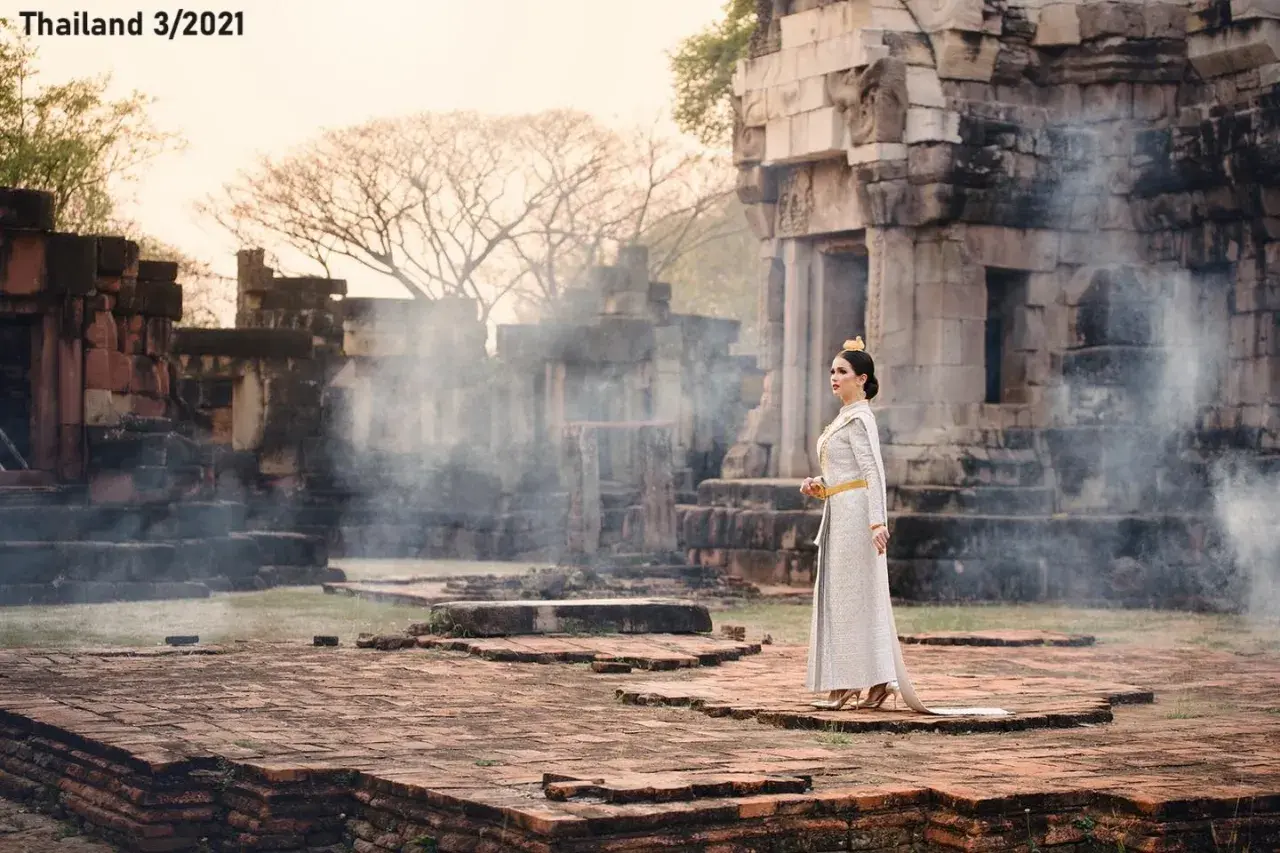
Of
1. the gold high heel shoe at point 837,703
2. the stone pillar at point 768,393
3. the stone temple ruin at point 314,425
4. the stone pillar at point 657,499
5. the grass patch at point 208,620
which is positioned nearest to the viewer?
the gold high heel shoe at point 837,703

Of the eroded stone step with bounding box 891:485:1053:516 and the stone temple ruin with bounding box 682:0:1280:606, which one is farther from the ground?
the stone temple ruin with bounding box 682:0:1280:606

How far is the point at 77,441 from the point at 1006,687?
469 inches

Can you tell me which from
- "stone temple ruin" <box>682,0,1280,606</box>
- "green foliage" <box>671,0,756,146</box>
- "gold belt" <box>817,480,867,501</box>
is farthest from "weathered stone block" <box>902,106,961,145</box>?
"green foliage" <box>671,0,756,146</box>

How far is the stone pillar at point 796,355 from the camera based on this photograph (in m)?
21.4

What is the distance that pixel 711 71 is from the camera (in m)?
41.6

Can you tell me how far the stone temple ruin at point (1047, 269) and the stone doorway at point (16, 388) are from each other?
7.60 m

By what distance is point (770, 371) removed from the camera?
2205 cm

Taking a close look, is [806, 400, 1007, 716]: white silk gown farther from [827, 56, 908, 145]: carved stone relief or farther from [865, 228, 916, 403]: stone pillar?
[827, 56, 908, 145]: carved stone relief

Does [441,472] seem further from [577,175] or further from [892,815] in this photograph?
[892,815]

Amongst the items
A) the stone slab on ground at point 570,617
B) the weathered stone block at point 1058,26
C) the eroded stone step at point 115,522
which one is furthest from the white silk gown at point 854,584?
the eroded stone step at point 115,522

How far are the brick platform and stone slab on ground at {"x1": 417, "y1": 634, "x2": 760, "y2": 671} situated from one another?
786 mm

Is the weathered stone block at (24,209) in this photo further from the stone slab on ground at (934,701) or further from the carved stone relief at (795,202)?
the stone slab on ground at (934,701)

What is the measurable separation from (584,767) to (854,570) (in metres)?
2.65

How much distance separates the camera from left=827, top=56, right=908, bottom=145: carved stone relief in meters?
19.8
